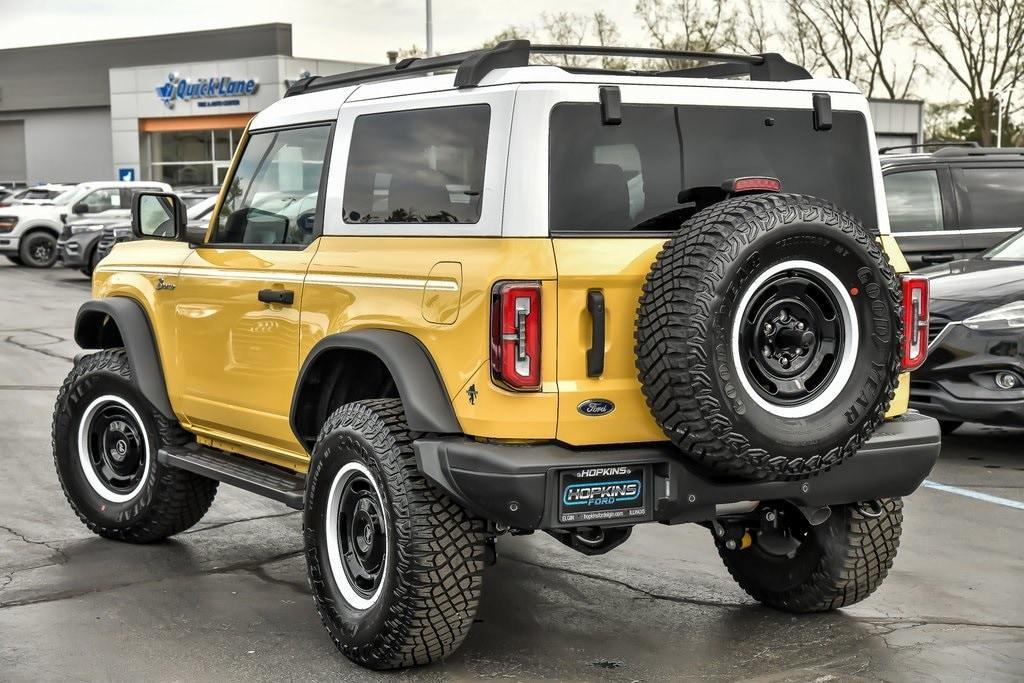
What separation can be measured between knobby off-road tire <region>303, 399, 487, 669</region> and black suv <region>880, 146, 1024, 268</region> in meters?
7.89

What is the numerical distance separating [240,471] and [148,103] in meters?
52.1

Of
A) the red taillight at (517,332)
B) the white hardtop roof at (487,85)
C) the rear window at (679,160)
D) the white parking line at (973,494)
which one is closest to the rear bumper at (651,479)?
the red taillight at (517,332)

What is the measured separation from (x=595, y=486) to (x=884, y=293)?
1.16 metres

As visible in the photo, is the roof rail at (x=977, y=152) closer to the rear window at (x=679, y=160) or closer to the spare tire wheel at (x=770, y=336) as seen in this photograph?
the rear window at (x=679, y=160)

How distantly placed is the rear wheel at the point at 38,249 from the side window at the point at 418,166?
25.2 metres

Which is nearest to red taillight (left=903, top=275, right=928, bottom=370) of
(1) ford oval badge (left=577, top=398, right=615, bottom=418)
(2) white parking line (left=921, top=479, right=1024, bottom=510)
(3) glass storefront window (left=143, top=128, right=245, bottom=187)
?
(1) ford oval badge (left=577, top=398, right=615, bottom=418)

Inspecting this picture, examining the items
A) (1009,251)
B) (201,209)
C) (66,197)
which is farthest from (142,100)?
(1009,251)

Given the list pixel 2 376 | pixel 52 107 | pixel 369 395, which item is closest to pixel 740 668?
pixel 369 395

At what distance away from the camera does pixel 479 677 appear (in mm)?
4691

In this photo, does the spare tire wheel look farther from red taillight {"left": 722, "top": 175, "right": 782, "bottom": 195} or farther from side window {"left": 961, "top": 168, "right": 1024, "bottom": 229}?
side window {"left": 961, "top": 168, "right": 1024, "bottom": 229}

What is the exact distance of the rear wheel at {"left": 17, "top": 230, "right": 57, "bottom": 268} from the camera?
28.6 metres

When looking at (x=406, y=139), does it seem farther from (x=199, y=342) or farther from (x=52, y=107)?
(x=52, y=107)

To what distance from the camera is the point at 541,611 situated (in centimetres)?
550

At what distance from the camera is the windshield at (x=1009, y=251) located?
949 cm
